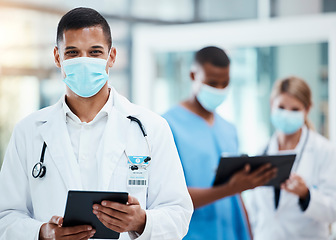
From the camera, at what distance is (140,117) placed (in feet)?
4.86

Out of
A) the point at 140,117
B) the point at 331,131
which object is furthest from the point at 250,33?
the point at 140,117

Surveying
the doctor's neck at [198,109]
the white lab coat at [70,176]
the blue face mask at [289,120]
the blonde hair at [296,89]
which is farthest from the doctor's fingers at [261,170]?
the white lab coat at [70,176]

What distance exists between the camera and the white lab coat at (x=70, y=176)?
4.49ft

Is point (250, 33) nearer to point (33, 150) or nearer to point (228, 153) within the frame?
point (228, 153)

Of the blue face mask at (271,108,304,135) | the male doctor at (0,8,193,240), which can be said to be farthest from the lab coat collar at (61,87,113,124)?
the blue face mask at (271,108,304,135)

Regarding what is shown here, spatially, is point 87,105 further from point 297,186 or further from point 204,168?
point 297,186

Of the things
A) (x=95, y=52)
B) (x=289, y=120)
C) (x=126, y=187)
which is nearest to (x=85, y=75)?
(x=95, y=52)

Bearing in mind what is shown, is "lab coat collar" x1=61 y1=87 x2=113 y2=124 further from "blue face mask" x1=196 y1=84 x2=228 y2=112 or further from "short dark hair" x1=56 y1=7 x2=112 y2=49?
"blue face mask" x1=196 y1=84 x2=228 y2=112

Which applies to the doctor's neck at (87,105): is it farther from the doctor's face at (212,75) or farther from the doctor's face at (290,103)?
the doctor's face at (290,103)

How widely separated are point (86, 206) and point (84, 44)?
444 millimetres

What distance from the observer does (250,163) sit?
219 cm

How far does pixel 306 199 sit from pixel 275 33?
4.71 ft

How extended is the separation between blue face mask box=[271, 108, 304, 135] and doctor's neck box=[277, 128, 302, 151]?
5 cm

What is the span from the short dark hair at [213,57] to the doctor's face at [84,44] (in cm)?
96
